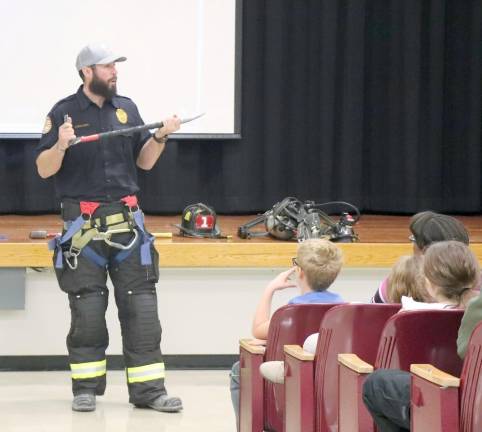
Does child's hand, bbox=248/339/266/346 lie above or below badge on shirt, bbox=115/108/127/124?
below

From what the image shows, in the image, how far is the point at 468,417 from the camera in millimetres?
2758

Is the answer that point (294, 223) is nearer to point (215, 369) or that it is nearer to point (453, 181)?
point (215, 369)

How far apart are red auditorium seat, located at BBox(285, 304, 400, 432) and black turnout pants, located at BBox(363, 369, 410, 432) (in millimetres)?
321

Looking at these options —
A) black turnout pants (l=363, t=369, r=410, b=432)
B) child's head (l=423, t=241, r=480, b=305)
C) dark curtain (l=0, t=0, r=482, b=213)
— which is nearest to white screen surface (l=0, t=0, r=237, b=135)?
dark curtain (l=0, t=0, r=482, b=213)

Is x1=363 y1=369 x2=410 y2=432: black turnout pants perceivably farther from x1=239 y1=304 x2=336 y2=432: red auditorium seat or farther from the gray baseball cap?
the gray baseball cap

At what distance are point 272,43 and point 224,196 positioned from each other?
1.08 metres

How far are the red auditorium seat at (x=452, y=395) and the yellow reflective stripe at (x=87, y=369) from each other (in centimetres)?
245

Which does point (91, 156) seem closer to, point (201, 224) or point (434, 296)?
point (201, 224)

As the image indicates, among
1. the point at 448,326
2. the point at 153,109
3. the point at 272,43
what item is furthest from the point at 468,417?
the point at 272,43

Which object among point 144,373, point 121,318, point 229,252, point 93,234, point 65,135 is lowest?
point 144,373

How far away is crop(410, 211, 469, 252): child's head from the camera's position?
12.8 ft

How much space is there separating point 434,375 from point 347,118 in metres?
5.65

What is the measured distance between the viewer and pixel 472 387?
2740 mm

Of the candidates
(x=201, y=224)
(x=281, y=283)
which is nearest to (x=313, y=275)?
(x=281, y=283)
